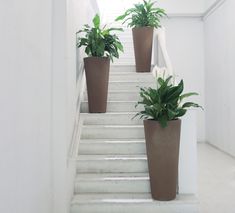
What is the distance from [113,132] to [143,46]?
213cm

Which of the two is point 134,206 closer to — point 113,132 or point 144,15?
point 113,132

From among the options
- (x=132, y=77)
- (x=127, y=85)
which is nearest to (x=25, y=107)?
(x=127, y=85)

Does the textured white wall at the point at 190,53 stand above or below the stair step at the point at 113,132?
above

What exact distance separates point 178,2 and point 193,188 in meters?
6.81

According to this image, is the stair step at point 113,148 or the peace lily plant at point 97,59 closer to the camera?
the stair step at point 113,148

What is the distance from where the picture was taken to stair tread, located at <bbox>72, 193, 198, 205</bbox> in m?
3.23

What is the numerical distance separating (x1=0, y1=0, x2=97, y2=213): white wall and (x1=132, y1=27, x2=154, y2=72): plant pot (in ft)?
8.75

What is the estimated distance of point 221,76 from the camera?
7.59 meters

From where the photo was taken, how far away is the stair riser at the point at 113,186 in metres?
3.51

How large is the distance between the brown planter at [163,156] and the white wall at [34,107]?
86 cm

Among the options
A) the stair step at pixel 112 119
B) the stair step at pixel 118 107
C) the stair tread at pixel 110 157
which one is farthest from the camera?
the stair step at pixel 118 107

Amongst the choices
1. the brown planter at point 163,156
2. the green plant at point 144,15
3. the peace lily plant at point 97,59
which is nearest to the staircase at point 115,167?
the brown planter at point 163,156

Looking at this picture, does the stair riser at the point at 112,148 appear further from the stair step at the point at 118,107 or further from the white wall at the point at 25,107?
the white wall at the point at 25,107

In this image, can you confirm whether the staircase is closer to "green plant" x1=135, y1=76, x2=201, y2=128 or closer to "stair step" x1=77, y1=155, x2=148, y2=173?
"stair step" x1=77, y1=155, x2=148, y2=173
